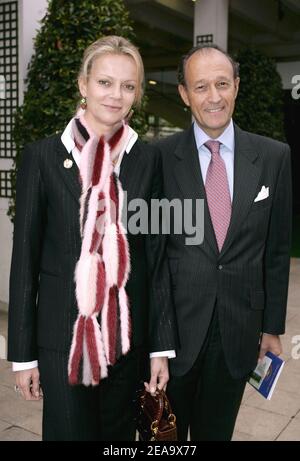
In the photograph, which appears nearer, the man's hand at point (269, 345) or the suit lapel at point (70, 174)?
the suit lapel at point (70, 174)

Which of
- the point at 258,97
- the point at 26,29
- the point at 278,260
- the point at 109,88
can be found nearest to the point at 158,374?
the point at 278,260

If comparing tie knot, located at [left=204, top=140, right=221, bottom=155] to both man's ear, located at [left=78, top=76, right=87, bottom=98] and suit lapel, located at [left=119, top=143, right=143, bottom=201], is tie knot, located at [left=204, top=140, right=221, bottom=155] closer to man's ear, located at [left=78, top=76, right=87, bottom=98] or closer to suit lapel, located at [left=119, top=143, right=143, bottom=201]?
suit lapel, located at [left=119, top=143, right=143, bottom=201]

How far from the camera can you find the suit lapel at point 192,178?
215 cm

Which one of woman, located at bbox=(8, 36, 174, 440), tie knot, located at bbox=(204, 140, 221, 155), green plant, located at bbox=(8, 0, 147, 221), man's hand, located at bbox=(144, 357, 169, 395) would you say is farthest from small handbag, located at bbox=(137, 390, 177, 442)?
green plant, located at bbox=(8, 0, 147, 221)

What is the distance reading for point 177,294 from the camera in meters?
2.20

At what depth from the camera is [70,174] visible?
72.6 inches

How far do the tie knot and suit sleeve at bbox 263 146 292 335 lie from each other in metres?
0.30

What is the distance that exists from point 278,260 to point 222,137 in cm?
60

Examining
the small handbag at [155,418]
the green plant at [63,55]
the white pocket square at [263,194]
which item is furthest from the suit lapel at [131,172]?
the green plant at [63,55]

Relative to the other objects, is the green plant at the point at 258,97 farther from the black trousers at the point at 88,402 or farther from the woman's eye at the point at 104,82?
the black trousers at the point at 88,402

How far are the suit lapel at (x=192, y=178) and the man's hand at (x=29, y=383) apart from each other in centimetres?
86

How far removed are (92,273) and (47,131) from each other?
3318 mm

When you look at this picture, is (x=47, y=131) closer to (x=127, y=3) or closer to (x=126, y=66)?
(x=126, y=66)

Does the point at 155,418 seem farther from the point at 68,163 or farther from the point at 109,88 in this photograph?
the point at 109,88
